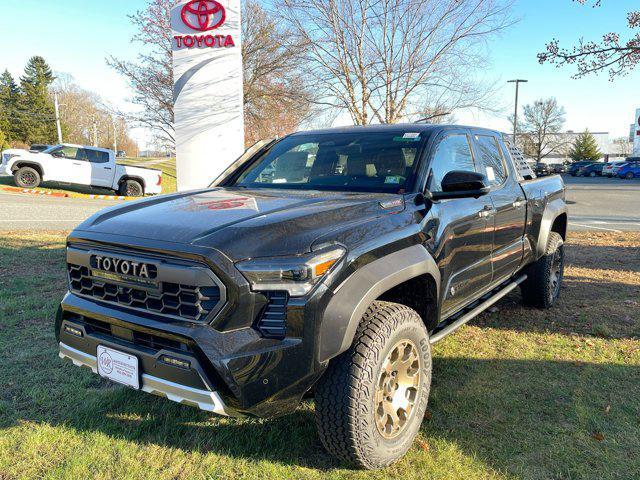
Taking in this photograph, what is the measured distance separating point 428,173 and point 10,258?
6430mm

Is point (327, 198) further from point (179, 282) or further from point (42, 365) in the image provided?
point (42, 365)

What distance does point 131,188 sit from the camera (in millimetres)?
18766

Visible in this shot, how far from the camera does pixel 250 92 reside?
2048cm

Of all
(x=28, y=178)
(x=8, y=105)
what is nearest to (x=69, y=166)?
(x=28, y=178)

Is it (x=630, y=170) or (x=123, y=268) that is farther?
(x=630, y=170)

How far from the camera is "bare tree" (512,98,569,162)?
218 feet

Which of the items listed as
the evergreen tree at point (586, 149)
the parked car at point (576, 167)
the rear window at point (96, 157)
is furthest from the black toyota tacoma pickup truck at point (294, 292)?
the evergreen tree at point (586, 149)

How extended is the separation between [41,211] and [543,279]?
12.3 meters

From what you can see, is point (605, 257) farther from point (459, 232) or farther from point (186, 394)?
point (186, 394)

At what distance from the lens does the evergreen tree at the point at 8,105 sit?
55.6m

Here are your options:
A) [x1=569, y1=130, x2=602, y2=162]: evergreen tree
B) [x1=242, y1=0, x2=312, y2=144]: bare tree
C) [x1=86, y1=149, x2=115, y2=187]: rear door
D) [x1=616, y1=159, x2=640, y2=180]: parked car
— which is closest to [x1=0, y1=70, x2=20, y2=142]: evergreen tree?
[x1=86, y1=149, x2=115, y2=187]: rear door

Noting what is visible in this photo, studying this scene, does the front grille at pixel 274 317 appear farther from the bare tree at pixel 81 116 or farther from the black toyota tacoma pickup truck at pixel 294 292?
the bare tree at pixel 81 116

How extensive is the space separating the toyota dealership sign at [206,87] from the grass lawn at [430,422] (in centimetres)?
584

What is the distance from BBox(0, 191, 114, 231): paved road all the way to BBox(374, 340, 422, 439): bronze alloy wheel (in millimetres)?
9388
